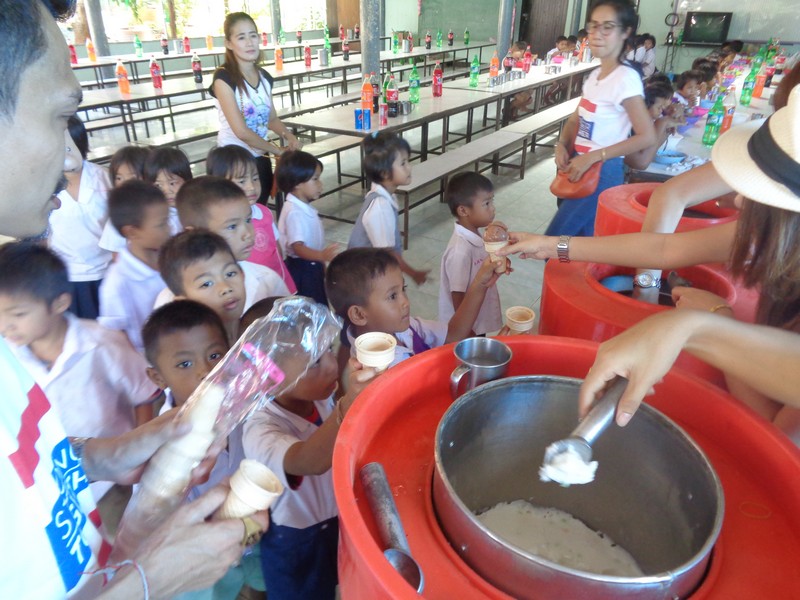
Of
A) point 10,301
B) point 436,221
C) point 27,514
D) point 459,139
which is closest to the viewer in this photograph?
point 27,514

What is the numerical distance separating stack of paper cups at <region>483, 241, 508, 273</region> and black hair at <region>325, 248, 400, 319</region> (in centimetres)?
33

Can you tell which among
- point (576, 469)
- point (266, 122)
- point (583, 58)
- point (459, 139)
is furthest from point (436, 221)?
point (583, 58)

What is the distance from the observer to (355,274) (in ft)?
5.94

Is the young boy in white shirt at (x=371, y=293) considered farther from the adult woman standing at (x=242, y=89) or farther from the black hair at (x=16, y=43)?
the adult woman standing at (x=242, y=89)

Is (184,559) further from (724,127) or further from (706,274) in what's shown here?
(724,127)

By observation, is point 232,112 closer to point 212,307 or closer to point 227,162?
point 227,162

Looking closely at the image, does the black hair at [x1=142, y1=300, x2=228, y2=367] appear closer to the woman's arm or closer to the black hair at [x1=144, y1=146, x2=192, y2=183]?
the black hair at [x1=144, y1=146, x2=192, y2=183]

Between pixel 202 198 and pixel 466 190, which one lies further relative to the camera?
pixel 466 190

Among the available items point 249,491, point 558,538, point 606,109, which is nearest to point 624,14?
point 606,109

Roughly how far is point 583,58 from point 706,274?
8.58 meters

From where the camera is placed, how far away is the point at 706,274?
161cm

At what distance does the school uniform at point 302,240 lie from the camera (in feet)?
9.65

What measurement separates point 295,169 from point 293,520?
2138 millimetres

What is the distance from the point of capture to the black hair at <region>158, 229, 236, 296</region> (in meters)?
1.89
